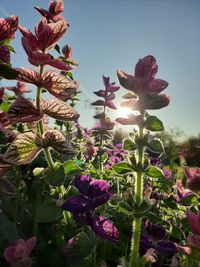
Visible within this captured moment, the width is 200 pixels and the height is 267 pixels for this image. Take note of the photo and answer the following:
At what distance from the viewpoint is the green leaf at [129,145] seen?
108 cm

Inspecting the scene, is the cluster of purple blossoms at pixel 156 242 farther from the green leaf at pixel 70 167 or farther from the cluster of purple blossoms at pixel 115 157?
the cluster of purple blossoms at pixel 115 157

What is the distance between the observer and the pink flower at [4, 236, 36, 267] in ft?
2.95

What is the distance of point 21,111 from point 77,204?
0.31 meters

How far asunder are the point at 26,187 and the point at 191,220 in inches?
30.8

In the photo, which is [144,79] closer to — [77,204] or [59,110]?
[59,110]

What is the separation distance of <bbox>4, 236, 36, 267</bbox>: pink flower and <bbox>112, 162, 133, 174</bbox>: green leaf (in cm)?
31

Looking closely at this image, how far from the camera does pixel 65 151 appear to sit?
1.04 m

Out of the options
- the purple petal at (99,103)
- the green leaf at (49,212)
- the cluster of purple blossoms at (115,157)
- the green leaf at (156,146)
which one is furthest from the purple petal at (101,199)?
the purple petal at (99,103)

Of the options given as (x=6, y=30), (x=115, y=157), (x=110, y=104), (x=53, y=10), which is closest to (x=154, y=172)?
(x=6, y=30)

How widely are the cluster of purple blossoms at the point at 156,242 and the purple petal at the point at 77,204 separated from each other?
24 centimetres

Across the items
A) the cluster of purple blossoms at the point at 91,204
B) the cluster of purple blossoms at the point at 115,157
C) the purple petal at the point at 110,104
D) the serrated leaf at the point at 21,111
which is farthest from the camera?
the cluster of purple blossoms at the point at 115,157

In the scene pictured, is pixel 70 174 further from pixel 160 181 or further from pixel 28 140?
pixel 160 181

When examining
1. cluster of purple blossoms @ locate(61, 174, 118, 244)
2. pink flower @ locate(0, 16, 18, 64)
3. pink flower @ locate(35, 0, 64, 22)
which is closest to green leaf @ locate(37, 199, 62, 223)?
cluster of purple blossoms @ locate(61, 174, 118, 244)

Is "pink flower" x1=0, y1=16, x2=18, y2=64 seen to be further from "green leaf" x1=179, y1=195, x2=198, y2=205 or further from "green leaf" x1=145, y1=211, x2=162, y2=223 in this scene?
"green leaf" x1=179, y1=195, x2=198, y2=205
